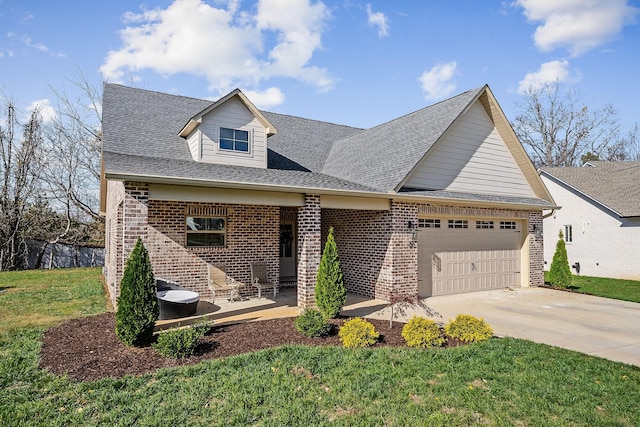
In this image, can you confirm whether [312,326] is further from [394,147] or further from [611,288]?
[611,288]

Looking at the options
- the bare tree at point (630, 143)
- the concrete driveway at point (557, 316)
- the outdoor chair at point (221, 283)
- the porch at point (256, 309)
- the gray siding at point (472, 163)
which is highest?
the bare tree at point (630, 143)

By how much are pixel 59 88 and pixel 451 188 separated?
77.3ft

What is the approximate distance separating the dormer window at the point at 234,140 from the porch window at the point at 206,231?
2002 millimetres

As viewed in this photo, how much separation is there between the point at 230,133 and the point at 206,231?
280 cm

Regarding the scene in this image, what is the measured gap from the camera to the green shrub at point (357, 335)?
634cm

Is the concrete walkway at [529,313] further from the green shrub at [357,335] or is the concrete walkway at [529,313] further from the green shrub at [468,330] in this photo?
the green shrub at [357,335]

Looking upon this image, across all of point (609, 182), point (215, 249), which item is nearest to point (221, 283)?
point (215, 249)

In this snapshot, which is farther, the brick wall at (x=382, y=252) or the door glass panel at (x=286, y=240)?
the door glass panel at (x=286, y=240)

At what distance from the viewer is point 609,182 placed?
19.9 m

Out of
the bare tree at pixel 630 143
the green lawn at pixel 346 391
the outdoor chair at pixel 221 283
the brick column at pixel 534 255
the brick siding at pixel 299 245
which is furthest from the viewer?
the bare tree at pixel 630 143

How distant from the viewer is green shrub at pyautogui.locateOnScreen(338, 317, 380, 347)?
634 cm

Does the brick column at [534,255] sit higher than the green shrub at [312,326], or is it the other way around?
the brick column at [534,255]

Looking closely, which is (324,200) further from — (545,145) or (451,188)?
(545,145)

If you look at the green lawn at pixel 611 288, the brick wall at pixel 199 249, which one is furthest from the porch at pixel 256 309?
the green lawn at pixel 611 288
